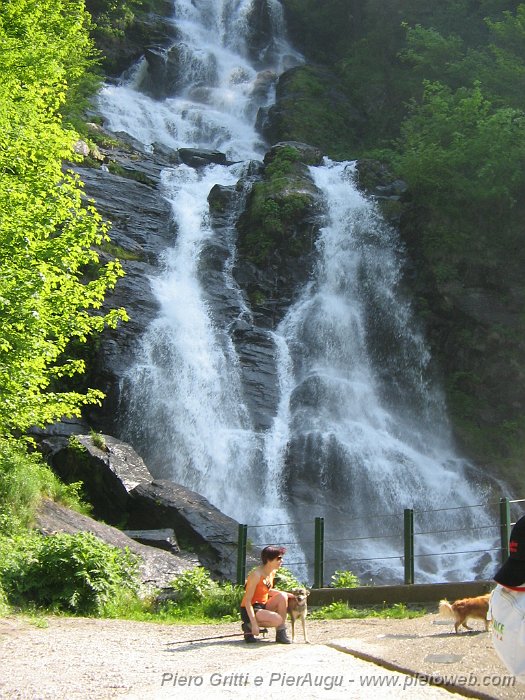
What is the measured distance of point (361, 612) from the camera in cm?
984

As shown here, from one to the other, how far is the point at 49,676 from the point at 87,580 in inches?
158

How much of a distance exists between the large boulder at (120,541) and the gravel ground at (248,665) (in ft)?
13.8

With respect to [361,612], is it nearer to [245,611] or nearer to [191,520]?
[245,611]

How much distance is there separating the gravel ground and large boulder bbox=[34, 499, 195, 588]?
4.20m

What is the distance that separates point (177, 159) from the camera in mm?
31234

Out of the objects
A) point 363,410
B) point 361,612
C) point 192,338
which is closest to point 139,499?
point 192,338

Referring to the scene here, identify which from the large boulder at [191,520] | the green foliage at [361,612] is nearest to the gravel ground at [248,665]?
the green foliage at [361,612]

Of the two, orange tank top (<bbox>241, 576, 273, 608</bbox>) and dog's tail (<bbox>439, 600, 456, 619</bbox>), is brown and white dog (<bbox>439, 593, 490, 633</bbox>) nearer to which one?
dog's tail (<bbox>439, 600, 456, 619</bbox>)

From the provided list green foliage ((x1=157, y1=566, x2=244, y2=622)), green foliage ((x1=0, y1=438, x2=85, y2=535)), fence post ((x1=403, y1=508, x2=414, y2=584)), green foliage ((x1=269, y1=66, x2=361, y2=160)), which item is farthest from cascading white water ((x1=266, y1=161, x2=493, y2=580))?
green foliage ((x1=269, y1=66, x2=361, y2=160))

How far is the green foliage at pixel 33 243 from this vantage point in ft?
34.1

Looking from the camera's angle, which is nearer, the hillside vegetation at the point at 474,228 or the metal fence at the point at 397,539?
the metal fence at the point at 397,539

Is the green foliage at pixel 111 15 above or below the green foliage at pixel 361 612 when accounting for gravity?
above

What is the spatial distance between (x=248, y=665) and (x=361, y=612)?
4457mm

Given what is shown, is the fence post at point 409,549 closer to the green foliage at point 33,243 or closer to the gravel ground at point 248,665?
the gravel ground at point 248,665
